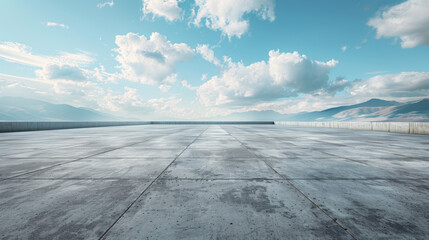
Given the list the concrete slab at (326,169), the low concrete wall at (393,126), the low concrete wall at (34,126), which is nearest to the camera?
the concrete slab at (326,169)

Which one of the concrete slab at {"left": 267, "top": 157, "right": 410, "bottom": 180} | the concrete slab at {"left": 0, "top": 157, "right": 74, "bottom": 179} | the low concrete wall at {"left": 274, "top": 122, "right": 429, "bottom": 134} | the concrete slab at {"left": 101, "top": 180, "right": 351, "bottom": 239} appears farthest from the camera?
the low concrete wall at {"left": 274, "top": 122, "right": 429, "bottom": 134}

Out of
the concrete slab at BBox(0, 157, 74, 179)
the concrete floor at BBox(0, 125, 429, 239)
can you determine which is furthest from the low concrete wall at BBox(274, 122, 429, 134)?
the concrete slab at BBox(0, 157, 74, 179)

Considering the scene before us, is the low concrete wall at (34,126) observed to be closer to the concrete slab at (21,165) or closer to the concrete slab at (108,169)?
the concrete slab at (21,165)

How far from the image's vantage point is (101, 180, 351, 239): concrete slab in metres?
2.16

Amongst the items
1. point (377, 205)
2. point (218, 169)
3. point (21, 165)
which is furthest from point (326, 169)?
point (21, 165)

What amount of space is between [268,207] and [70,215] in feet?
9.69

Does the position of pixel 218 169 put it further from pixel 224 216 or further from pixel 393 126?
pixel 393 126

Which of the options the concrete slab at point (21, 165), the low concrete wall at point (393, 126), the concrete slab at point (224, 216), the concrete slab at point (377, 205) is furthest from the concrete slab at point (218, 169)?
the low concrete wall at point (393, 126)

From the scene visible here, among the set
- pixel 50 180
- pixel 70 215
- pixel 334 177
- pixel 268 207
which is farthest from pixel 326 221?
pixel 50 180

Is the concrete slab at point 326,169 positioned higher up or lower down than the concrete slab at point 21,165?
lower down

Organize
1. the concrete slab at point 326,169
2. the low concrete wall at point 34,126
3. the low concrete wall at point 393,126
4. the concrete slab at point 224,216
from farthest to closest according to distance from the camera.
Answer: the low concrete wall at point 34,126 < the low concrete wall at point 393,126 < the concrete slab at point 326,169 < the concrete slab at point 224,216

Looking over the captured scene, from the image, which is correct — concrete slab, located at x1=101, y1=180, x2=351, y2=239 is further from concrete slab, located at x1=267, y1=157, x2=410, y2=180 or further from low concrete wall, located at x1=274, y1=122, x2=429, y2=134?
low concrete wall, located at x1=274, y1=122, x2=429, y2=134

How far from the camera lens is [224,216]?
2555 mm

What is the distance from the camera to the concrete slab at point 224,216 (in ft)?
7.10
